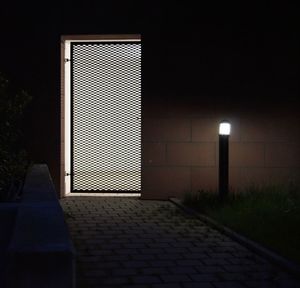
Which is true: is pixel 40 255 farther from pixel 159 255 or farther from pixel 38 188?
pixel 38 188

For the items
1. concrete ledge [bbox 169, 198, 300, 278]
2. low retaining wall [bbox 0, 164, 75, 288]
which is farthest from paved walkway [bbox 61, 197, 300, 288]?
low retaining wall [bbox 0, 164, 75, 288]

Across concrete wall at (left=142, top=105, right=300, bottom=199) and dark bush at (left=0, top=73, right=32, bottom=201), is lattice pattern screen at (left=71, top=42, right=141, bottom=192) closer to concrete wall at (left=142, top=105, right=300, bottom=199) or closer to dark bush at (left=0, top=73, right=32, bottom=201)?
concrete wall at (left=142, top=105, right=300, bottom=199)

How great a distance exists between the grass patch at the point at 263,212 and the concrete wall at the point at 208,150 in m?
0.60

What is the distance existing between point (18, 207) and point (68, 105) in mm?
5893

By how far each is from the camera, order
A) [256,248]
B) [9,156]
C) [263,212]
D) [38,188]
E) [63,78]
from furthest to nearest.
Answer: [63,78], [9,156], [263,212], [38,188], [256,248]

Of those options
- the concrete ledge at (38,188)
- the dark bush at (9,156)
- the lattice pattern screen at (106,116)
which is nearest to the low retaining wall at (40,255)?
the concrete ledge at (38,188)

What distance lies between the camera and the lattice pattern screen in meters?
10.7

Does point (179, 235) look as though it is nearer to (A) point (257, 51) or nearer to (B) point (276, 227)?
(B) point (276, 227)

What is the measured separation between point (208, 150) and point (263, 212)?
274 cm

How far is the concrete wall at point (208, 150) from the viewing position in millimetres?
10219

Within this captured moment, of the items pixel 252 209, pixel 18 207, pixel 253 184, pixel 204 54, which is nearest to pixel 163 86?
pixel 204 54

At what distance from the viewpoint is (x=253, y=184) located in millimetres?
10164

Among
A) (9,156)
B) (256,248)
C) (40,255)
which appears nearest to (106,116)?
(9,156)

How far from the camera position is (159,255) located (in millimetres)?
5992
